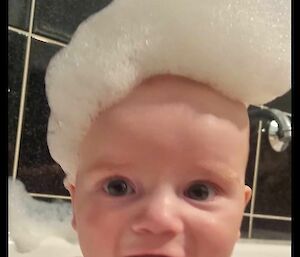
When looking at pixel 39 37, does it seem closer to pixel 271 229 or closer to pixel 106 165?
pixel 106 165

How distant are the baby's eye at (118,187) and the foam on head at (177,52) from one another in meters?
0.09

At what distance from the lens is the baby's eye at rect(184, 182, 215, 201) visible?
1.93ft

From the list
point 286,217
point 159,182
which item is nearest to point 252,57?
point 159,182

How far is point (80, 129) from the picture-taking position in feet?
2.17

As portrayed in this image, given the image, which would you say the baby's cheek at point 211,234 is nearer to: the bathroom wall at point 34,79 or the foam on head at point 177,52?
the foam on head at point 177,52

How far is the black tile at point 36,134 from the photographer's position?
107 centimetres

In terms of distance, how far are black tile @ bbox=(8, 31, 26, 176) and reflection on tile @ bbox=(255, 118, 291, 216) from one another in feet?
2.49

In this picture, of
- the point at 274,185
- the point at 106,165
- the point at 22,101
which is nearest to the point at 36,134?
the point at 22,101

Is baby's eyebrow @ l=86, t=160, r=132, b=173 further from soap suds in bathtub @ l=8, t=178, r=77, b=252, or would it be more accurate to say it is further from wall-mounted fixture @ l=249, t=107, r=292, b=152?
wall-mounted fixture @ l=249, t=107, r=292, b=152

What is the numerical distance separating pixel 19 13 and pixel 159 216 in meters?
0.71

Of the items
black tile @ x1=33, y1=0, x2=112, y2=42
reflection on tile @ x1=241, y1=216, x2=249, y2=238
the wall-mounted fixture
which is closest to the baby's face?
black tile @ x1=33, y1=0, x2=112, y2=42

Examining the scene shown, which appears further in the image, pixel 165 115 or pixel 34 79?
pixel 34 79

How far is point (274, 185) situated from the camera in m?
1.54

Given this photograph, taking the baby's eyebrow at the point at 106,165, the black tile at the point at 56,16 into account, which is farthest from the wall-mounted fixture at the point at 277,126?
the baby's eyebrow at the point at 106,165
